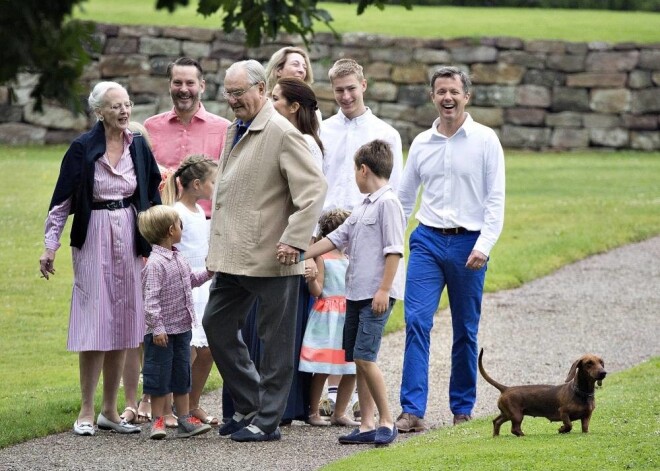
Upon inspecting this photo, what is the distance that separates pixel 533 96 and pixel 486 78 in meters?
0.99

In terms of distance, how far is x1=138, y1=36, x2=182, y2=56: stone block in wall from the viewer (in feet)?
88.1

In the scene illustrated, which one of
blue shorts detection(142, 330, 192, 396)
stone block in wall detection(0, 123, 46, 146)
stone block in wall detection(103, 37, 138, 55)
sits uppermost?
stone block in wall detection(103, 37, 138, 55)

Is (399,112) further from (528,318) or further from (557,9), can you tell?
(528,318)

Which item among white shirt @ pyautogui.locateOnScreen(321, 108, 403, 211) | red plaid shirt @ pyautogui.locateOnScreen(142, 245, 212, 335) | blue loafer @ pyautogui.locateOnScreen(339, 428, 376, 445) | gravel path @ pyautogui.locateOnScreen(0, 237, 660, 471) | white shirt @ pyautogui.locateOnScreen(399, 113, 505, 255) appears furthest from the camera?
white shirt @ pyautogui.locateOnScreen(321, 108, 403, 211)

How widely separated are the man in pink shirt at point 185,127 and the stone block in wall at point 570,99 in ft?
62.2

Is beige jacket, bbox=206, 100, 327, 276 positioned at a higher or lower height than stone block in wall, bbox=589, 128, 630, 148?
higher

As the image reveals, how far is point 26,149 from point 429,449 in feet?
65.4

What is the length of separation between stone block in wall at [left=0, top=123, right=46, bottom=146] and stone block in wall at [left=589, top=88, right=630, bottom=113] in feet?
35.5

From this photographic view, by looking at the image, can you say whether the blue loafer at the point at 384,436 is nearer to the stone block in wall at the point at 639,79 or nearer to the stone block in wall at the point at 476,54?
the stone block in wall at the point at 476,54

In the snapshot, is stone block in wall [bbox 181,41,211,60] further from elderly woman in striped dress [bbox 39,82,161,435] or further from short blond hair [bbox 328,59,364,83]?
elderly woman in striped dress [bbox 39,82,161,435]

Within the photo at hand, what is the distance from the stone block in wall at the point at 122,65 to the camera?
1054 inches

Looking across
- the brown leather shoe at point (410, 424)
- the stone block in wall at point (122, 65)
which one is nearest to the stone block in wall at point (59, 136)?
the stone block in wall at point (122, 65)

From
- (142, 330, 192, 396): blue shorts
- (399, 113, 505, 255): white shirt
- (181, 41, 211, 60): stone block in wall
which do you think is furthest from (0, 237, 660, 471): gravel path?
(181, 41, 211, 60): stone block in wall

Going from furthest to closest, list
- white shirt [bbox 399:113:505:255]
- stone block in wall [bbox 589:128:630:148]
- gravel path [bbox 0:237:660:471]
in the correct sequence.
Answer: stone block in wall [bbox 589:128:630:148] → white shirt [bbox 399:113:505:255] → gravel path [bbox 0:237:660:471]
